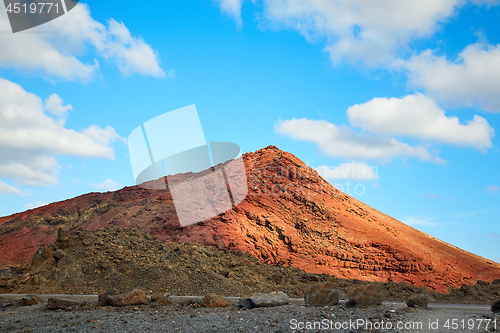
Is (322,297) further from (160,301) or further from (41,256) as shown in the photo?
(41,256)

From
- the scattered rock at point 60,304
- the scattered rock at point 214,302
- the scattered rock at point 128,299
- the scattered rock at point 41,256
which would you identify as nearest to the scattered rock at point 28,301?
the scattered rock at point 60,304

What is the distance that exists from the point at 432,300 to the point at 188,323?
1462 cm

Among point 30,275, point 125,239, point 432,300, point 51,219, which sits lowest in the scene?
point 432,300

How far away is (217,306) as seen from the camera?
12.1 metres

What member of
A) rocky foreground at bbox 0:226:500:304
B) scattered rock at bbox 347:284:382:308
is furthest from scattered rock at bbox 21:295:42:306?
scattered rock at bbox 347:284:382:308

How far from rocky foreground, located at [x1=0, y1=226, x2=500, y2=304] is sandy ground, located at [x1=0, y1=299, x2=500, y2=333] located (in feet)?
19.2

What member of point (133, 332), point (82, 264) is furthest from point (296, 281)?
point (133, 332)

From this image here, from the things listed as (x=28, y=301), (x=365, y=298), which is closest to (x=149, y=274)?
(x=28, y=301)

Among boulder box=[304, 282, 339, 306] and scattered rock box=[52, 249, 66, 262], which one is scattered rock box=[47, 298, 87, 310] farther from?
boulder box=[304, 282, 339, 306]

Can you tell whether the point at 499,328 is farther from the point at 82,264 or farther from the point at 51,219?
the point at 51,219

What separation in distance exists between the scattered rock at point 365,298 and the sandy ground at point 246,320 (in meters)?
0.71

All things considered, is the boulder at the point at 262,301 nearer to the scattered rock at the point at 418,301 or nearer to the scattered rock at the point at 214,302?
the scattered rock at the point at 214,302

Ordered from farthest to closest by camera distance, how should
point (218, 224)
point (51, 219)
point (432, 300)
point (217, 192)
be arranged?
1. point (51, 219)
2. point (217, 192)
3. point (218, 224)
4. point (432, 300)

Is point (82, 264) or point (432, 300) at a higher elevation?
point (82, 264)
